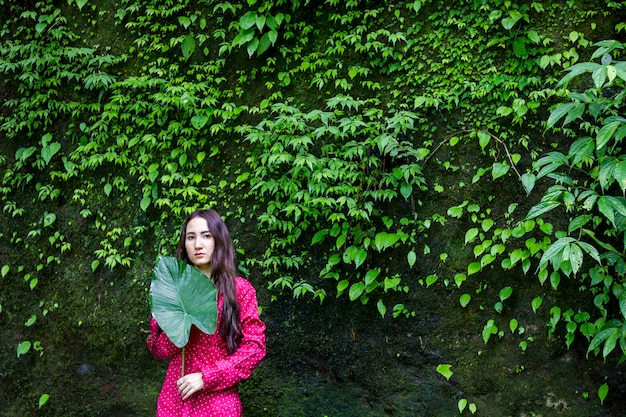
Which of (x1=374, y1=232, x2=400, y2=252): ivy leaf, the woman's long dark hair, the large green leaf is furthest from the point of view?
(x1=374, y1=232, x2=400, y2=252): ivy leaf

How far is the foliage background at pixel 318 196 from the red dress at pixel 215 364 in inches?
35.2

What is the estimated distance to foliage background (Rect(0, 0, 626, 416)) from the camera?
3094mm

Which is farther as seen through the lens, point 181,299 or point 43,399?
point 43,399

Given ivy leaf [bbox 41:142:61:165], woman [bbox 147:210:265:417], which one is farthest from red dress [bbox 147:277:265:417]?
ivy leaf [bbox 41:142:61:165]

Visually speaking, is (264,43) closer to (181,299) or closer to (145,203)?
(145,203)

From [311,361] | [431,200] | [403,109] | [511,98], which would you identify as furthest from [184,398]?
[511,98]

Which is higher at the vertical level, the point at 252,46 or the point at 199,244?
the point at 252,46

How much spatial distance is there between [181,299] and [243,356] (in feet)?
1.21

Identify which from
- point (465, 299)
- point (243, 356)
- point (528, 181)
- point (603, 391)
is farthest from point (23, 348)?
point (603, 391)

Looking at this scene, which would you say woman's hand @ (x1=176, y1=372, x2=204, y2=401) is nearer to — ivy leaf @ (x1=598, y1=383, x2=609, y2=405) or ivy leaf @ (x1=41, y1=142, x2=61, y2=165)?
ivy leaf @ (x1=598, y1=383, x2=609, y2=405)

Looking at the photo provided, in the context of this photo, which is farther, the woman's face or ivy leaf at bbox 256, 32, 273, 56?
ivy leaf at bbox 256, 32, 273, 56

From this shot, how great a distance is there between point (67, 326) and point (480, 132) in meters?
3.04

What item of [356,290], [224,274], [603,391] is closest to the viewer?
[224,274]

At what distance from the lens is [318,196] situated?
10.9 feet
